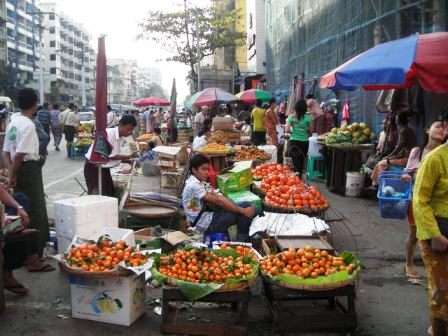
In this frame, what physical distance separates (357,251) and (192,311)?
286 centimetres

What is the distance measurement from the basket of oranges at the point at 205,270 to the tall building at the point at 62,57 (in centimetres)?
9272

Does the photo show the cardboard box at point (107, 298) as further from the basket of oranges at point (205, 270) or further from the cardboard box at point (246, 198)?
the cardboard box at point (246, 198)

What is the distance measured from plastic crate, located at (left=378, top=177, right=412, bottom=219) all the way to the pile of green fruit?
3905 mm

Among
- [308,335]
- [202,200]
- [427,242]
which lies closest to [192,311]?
[308,335]

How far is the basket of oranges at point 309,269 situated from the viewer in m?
4.30

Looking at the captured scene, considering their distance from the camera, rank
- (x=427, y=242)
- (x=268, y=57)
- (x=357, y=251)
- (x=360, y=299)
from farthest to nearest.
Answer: (x=268, y=57) < (x=357, y=251) < (x=360, y=299) < (x=427, y=242)

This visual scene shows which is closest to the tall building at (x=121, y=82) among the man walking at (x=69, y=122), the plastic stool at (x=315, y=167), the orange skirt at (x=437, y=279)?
the man walking at (x=69, y=122)

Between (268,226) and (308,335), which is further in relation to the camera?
(268,226)

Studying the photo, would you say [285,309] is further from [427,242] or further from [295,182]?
[295,182]

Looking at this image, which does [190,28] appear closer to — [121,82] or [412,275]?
[412,275]

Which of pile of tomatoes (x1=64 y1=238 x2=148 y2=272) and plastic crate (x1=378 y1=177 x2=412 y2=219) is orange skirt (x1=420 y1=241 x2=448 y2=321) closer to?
pile of tomatoes (x1=64 y1=238 x2=148 y2=272)

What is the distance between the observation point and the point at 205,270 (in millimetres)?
4473

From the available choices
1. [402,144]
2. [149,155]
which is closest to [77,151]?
[149,155]

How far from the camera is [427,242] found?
3.66m
